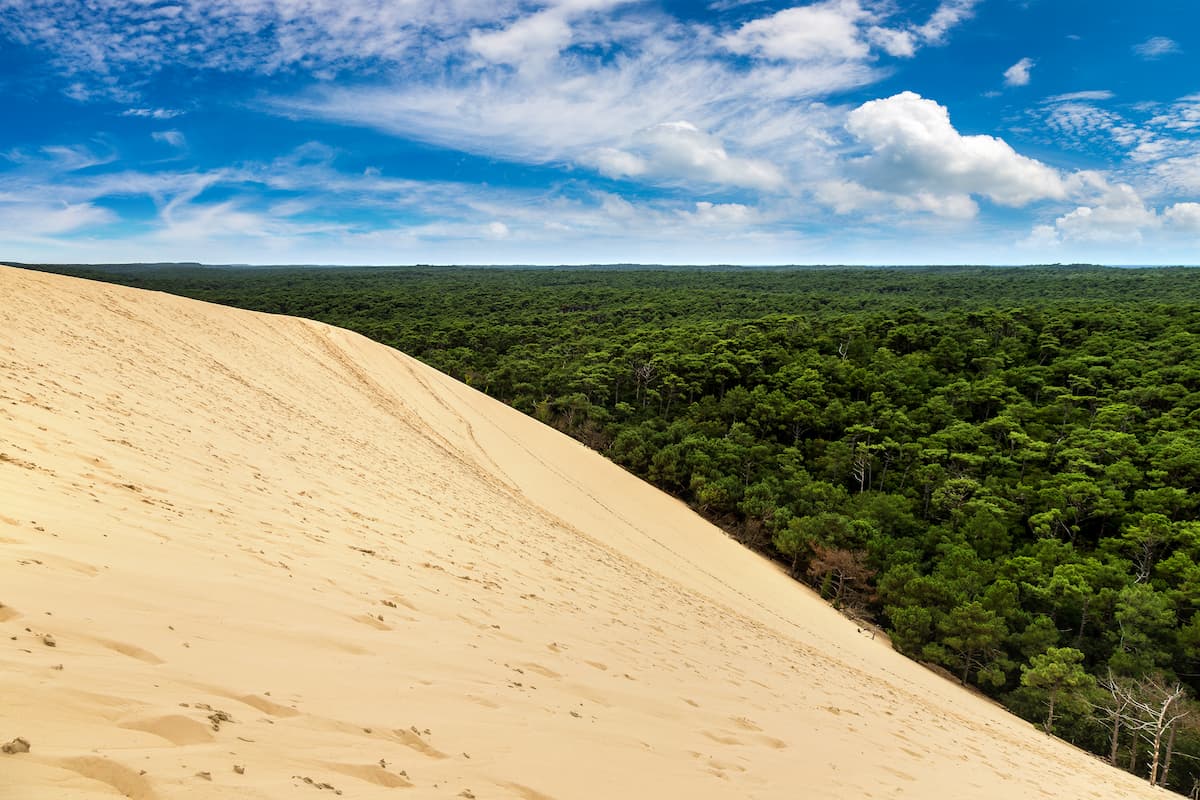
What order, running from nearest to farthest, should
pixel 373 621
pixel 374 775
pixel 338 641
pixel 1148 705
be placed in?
pixel 374 775 < pixel 338 641 < pixel 373 621 < pixel 1148 705

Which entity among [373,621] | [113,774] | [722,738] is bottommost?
[722,738]

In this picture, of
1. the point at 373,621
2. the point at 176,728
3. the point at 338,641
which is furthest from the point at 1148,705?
the point at 176,728

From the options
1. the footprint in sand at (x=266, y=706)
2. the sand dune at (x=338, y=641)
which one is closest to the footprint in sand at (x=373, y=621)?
the sand dune at (x=338, y=641)

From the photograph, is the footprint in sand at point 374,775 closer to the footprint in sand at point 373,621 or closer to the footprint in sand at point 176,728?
the footprint in sand at point 176,728

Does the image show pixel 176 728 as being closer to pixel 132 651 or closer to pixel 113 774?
pixel 113 774

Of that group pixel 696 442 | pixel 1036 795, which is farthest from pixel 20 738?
pixel 696 442

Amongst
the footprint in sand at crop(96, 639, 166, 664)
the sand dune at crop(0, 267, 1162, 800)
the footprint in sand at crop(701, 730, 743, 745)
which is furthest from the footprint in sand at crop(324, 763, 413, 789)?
the footprint in sand at crop(701, 730, 743, 745)

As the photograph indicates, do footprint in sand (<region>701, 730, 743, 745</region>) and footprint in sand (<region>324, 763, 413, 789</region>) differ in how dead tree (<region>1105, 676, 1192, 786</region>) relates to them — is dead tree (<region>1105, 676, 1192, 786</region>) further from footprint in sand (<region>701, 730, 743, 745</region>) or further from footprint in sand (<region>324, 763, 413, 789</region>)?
footprint in sand (<region>324, 763, 413, 789</region>)

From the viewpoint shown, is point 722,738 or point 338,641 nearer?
point 338,641
